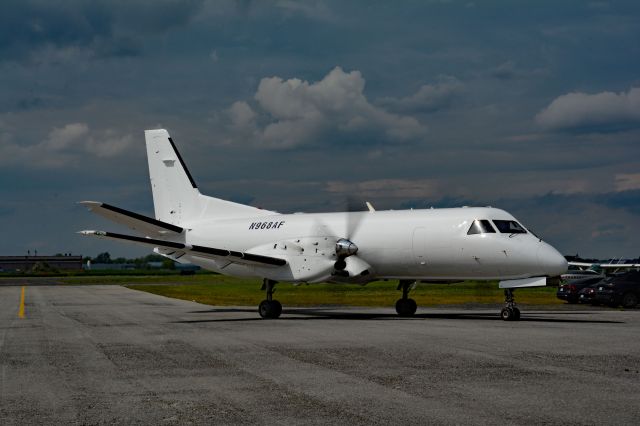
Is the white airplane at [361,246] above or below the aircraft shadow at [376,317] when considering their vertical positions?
above

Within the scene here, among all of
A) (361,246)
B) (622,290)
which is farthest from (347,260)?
(622,290)

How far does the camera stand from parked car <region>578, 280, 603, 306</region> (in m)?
38.8

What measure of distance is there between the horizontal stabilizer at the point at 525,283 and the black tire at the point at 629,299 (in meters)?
13.4

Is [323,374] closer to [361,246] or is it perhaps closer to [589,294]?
[361,246]

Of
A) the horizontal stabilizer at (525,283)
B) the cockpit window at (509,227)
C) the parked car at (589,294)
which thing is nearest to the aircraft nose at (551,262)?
the horizontal stabilizer at (525,283)

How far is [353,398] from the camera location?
11.0 metres

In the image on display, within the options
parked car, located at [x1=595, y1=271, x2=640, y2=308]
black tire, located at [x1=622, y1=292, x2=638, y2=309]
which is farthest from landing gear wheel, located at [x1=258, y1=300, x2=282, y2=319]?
black tire, located at [x1=622, y1=292, x2=638, y2=309]

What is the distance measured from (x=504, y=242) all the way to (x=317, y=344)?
33.7 ft

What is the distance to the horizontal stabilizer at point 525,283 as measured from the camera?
25750mm

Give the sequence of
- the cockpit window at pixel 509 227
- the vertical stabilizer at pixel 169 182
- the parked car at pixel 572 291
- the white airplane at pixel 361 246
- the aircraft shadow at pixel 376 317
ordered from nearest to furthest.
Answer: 1. the white airplane at pixel 361 246
2. the cockpit window at pixel 509 227
3. the aircraft shadow at pixel 376 317
4. the vertical stabilizer at pixel 169 182
5. the parked car at pixel 572 291

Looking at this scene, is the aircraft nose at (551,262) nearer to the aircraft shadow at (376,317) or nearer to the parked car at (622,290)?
the aircraft shadow at (376,317)

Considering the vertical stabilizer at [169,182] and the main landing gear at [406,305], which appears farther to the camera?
the vertical stabilizer at [169,182]

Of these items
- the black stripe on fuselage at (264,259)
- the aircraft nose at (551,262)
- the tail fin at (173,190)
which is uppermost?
the tail fin at (173,190)

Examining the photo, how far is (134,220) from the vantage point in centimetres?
3206
